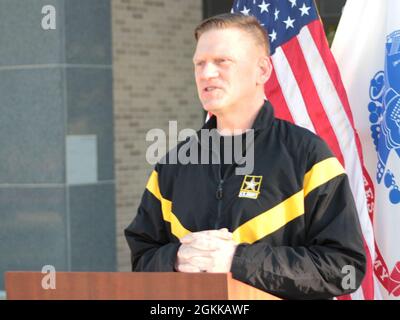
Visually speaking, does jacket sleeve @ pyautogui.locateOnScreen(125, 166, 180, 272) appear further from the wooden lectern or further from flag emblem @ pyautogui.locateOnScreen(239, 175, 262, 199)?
the wooden lectern

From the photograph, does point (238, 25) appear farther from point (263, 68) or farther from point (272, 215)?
point (272, 215)

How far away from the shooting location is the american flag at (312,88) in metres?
4.35

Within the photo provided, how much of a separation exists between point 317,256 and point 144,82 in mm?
7943

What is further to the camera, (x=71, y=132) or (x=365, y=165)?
(x=71, y=132)

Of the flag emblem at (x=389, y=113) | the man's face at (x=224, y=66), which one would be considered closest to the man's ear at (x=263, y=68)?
the man's face at (x=224, y=66)

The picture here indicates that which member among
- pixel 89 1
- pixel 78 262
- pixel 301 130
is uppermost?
pixel 89 1

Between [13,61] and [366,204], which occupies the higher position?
[13,61]

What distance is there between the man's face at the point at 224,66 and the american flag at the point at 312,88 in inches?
58.6

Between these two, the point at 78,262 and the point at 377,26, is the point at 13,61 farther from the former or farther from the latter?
the point at 377,26

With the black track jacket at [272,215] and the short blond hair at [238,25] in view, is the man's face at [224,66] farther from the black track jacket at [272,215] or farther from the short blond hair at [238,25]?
the black track jacket at [272,215]

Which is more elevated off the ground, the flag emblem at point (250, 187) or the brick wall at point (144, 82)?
the brick wall at point (144, 82)

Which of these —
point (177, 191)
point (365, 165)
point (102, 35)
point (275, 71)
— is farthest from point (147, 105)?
point (177, 191)

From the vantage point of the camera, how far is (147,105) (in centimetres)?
1061

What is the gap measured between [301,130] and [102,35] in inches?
229
